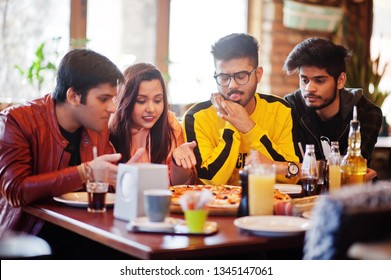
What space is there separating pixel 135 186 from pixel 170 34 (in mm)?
3522

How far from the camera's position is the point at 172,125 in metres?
2.93

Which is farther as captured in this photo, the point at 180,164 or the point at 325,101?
the point at 325,101

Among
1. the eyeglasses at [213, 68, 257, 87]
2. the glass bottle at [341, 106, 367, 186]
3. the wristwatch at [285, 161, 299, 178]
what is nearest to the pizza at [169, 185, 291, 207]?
the glass bottle at [341, 106, 367, 186]

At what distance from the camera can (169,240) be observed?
164 centimetres

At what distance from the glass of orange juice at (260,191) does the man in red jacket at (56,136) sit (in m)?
0.47

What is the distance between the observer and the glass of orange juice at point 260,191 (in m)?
1.97

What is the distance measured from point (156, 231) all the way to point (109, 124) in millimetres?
1149

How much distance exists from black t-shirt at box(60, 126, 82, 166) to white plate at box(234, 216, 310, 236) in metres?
0.83

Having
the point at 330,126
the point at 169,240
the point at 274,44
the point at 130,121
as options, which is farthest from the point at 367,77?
the point at 169,240

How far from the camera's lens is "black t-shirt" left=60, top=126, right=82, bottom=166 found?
2.43m

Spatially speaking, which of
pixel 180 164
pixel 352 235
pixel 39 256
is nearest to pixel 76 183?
pixel 39 256

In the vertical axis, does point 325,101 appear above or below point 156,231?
above

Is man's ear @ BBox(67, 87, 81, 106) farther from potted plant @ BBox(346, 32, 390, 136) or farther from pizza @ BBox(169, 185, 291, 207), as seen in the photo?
potted plant @ BBox(346, 32, 390, 136)

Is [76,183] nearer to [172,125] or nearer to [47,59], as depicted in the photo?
[172,125]
